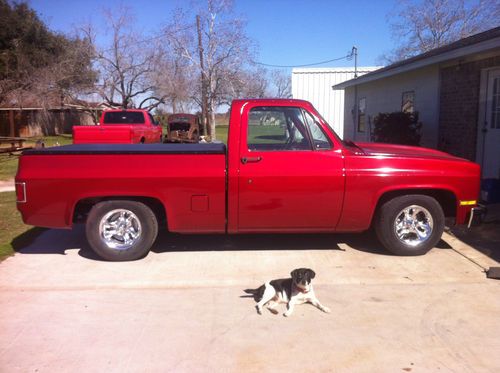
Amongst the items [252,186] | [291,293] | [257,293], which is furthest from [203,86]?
[291,293]

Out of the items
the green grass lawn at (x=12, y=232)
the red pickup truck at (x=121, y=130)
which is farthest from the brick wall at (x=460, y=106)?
the green grass lawn at (x=12, y=232)

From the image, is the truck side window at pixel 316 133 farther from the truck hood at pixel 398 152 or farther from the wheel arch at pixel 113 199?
the wheel arch at pixel 113 199

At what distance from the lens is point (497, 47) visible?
8211mm

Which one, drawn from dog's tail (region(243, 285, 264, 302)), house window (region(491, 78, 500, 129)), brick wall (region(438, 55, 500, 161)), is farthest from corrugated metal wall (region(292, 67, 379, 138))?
dog's tail (region(243, 285, 264, 302))

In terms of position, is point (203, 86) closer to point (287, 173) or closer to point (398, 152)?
point (398, 152)

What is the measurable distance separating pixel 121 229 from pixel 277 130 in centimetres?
217

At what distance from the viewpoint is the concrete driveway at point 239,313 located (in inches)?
143

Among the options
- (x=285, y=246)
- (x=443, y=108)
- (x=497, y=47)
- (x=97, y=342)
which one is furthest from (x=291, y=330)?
(x=443, y=108)

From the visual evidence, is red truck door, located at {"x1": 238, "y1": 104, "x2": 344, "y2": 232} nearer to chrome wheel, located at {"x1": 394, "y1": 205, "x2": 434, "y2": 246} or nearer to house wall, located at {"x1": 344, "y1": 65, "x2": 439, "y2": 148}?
chrome wheel, located at {"x1": 394, "y1": 205, "x2": 434, "y2": 246}

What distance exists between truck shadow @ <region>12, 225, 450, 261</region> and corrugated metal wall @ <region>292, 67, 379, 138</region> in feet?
61.9

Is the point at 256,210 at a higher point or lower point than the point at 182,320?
higher

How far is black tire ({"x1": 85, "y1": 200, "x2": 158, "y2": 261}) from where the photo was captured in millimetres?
5758

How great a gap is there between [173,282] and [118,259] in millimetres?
982

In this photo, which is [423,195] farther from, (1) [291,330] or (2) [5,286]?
(2) [5,286]
